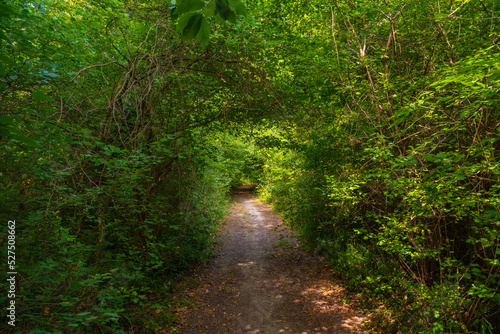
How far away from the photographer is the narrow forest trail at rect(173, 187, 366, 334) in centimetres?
482

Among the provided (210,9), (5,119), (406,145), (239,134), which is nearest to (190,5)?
(210,9)

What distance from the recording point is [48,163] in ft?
10.8

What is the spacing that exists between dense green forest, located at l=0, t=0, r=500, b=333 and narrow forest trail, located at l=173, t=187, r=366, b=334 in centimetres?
49

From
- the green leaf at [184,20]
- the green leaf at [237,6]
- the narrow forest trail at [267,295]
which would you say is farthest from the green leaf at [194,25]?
the narrow forest trail at [267,295]

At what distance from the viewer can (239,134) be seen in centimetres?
716

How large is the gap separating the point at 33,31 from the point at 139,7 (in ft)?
6.24

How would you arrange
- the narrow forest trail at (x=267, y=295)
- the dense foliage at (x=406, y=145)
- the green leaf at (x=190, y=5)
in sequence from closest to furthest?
the green leaf at (x=190, y=5) → the dense foliage at (x=406, y=145) → the narrow forest trail at (x=267, y=295)

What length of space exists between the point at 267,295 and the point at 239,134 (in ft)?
13.8

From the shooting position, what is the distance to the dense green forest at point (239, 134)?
111 inches

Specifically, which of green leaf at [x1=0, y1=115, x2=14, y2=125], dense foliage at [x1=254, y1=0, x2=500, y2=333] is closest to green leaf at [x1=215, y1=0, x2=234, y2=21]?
green leaf at [x1=0, y1=115, x2=14, y2=125]

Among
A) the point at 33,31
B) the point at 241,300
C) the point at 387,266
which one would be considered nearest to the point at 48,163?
the point at 33,31

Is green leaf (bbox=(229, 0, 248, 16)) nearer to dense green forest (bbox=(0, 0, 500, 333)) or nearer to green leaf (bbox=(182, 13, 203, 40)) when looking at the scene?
dense green forest (bbox=(0, 0, 500, 333))

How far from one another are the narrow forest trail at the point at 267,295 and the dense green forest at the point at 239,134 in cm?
49

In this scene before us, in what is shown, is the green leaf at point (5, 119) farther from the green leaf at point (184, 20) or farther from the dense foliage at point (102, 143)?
the green leaf at point (184, 20)
